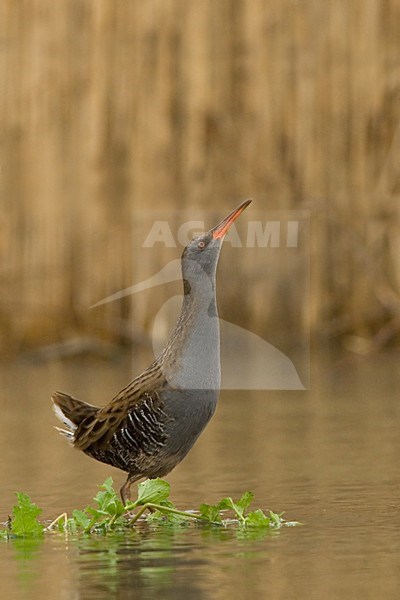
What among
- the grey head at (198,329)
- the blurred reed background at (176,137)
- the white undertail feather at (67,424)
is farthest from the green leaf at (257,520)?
the blurred reed background at (176,137)

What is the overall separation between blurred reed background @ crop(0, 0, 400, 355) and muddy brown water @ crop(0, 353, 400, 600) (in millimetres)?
508

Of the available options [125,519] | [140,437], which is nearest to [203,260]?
[140,437]

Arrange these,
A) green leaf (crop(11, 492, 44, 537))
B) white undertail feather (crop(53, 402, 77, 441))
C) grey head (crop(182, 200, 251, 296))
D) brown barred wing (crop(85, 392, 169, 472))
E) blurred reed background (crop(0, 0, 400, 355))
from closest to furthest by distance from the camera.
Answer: green leaf (crop(11, 492, 44, 537))
brown barred wing (crop(85, 392, 169, 472))
grey head (crop(182, 200, 251, 296))
white undertail feather (crop(53, 402, 77, 441))
blurred reed background (crop(0, 0, 400, 355))

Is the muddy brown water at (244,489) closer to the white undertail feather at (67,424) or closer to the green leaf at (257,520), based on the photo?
the green leaf at (257,520)

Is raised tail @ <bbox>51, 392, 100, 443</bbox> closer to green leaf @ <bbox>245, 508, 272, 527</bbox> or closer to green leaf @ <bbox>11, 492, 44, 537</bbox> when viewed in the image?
green leaf @ <bbox>11, 492, 44, 537</bbox>

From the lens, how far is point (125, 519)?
210 inches

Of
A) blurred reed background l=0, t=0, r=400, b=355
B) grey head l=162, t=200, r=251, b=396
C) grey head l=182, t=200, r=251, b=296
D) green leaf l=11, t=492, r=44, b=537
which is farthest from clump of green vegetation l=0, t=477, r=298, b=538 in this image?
blurred reed background l=0, t=0, r=400, b=355

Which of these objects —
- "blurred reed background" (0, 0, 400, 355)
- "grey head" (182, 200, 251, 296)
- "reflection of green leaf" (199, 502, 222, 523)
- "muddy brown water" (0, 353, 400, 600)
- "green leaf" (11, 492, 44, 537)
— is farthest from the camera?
"blurred reed background" (0, 0, 400, 355)

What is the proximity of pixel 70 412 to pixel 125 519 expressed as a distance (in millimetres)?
582

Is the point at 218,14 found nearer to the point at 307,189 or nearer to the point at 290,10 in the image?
the point at 290,10

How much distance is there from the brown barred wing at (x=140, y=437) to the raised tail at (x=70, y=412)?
0.88 feet

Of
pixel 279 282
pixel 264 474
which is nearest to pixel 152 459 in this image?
pixel 264 474

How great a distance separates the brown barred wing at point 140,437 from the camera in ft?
17.5

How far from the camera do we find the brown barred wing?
5340mm
